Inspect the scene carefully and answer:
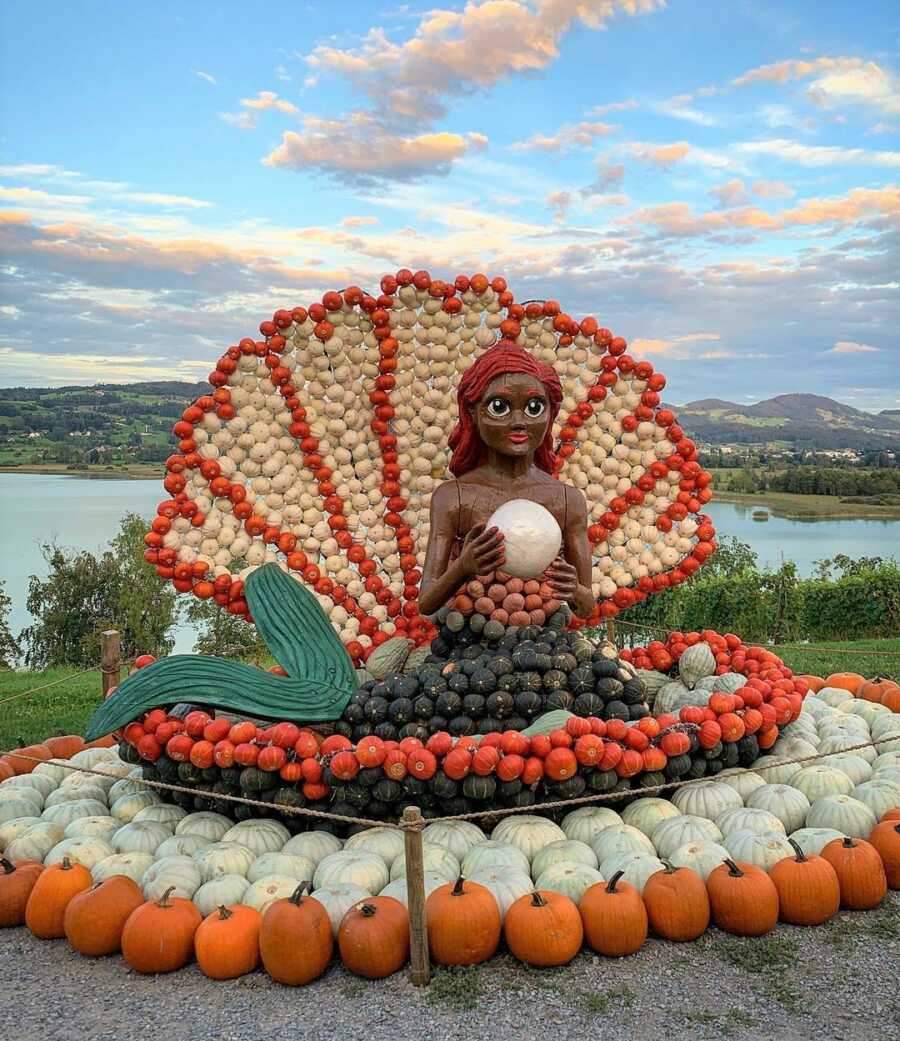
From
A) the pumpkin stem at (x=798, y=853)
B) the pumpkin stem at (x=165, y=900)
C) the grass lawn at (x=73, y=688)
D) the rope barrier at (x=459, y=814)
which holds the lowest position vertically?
the grass lawn at (x=73, y=688)

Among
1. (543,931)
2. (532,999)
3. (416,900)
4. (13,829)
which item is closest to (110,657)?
(13,829)

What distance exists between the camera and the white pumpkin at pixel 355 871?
4480 millimetres

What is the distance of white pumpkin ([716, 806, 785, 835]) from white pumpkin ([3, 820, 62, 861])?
3.61 meters

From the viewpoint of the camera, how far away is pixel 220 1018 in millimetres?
3756

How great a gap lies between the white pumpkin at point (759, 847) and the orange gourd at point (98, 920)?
9.54 ft

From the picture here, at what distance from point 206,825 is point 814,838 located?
321 centimetres

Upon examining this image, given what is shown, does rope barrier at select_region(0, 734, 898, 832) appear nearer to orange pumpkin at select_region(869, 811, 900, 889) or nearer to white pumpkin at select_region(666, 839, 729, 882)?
white pumpkin at select_region(666, 839, 729, 882)

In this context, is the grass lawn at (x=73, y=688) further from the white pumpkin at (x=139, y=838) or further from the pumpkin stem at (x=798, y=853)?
the pumpkin stem at (x=798, y=853)

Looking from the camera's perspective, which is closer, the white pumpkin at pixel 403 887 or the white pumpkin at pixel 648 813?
the white pumpkin at pixel 403 887

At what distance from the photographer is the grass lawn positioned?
8781mm

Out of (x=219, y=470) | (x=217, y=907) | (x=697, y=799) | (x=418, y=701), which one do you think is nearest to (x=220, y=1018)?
(x=217, y=907)

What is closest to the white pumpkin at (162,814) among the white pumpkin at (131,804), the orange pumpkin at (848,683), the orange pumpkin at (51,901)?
the white pumpkin at (131,804)

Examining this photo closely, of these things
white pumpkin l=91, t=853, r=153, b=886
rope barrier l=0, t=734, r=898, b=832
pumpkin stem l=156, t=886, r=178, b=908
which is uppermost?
rope barrier l=0, t=734, r=898, b=832

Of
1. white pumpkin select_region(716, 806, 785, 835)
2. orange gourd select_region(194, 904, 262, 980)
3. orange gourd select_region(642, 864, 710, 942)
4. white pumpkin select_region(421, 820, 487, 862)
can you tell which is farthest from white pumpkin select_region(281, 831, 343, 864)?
white pumpkin select_region(716, 806, 785, 835)
